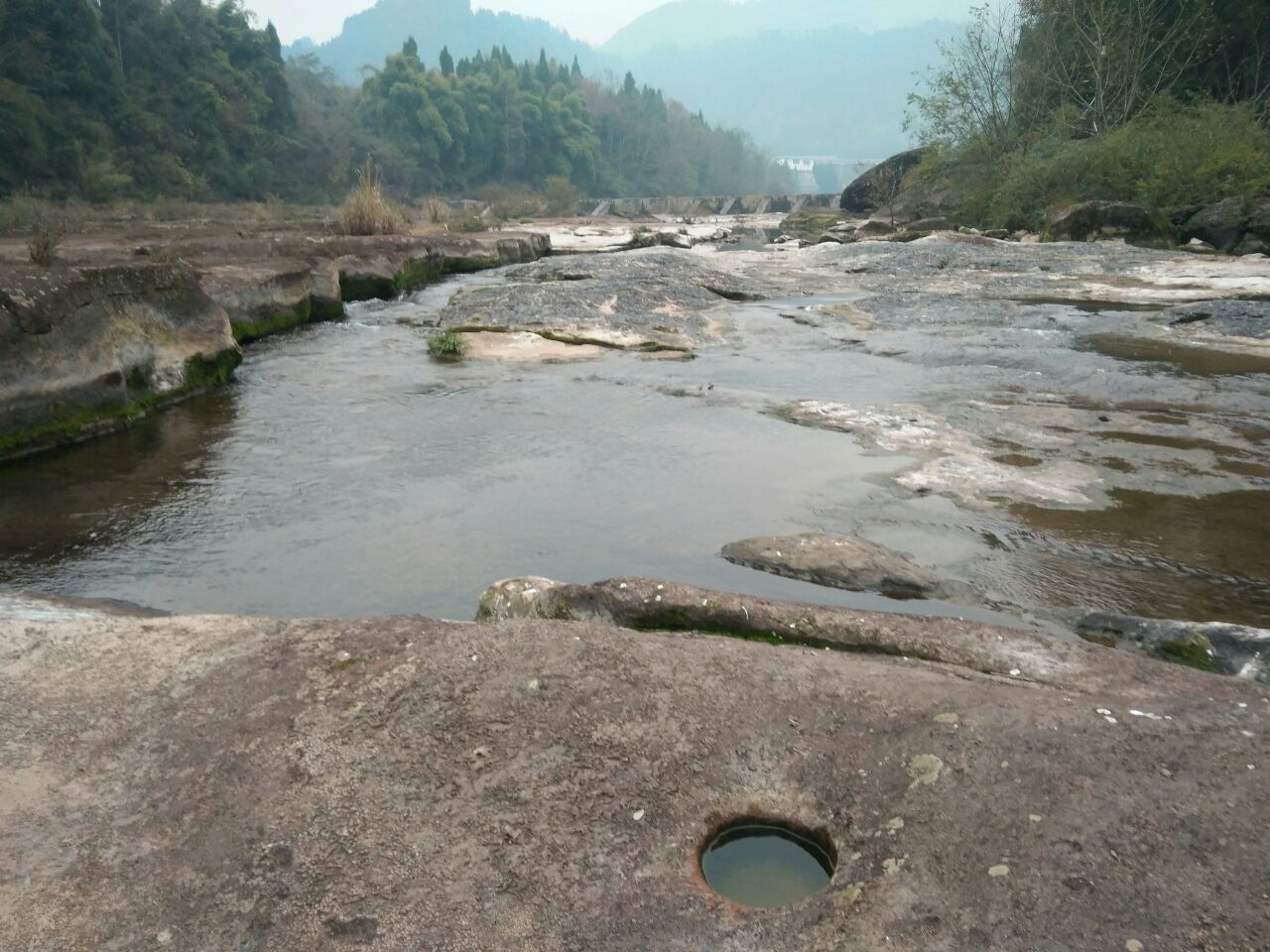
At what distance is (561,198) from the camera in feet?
188

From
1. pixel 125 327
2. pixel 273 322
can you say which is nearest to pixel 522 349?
pixel 273 322

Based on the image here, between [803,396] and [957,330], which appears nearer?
[803,396]

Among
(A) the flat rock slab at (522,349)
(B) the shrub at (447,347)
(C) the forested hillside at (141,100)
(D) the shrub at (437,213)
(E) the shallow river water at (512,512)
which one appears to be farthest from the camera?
(C) the forested hillside at (141,100)

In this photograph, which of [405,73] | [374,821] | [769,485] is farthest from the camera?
[405,73]

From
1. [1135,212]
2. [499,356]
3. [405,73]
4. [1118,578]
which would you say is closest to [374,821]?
[1118,578]

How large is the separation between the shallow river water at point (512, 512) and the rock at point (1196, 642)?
0.33 meters

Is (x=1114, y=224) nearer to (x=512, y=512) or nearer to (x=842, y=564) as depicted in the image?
(x=512, y=512)

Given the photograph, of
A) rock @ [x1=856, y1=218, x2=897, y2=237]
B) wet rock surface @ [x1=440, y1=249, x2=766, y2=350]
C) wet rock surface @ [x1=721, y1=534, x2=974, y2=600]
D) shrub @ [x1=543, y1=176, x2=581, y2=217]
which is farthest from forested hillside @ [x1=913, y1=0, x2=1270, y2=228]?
shrub @ [x1=543, y1=176, x2=581, y2=217]

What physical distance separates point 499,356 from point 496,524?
5.04m

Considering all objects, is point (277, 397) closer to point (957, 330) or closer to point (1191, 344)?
point (957, 330)

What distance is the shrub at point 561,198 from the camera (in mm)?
56312

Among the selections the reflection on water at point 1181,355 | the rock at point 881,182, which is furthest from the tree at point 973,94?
the reflection on water at point 1181,355

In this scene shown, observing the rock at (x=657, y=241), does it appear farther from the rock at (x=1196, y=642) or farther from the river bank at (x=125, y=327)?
the rock at (x=1196, y=642)

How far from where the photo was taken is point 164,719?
2.93m
